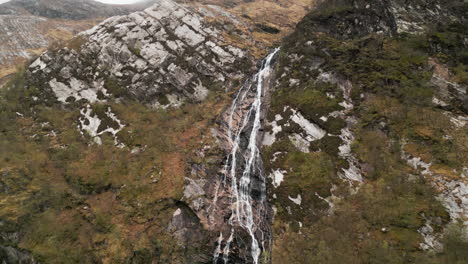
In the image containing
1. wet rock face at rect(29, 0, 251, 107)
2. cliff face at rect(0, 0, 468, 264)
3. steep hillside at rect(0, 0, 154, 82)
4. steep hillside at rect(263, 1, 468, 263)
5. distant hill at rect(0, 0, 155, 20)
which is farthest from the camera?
distant hill at rect(0, 0, 155, 20)

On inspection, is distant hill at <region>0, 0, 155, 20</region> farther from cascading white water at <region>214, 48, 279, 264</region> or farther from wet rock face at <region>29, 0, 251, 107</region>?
cascading white water at <region>214, 48, 279, 264</region>

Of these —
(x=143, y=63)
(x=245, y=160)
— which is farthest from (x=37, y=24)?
(x=245, y=160)

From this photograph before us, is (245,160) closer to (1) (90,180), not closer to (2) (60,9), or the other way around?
(1) (90,180)

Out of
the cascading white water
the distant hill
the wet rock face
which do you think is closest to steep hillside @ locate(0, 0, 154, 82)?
the distant hill

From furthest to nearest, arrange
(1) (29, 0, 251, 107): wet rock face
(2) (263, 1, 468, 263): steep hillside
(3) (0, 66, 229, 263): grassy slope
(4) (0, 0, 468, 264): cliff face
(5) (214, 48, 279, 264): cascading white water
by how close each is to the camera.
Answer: (1) (29, 0, 251, 107): wet rock face
(5) (214, 48, 279, 264): cascading white water
(3) (0, 66, 229, 263): grassy slope
(4) (0, 0, 468, 264): cliff face
(2) (263, 1, 468, 263): steep hillside

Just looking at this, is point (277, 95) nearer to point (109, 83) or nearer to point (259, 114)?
point (259, 114)

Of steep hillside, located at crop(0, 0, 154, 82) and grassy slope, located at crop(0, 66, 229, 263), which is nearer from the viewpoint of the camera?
Result: grassy slope, located at crop(0, 66, 229, 263)
